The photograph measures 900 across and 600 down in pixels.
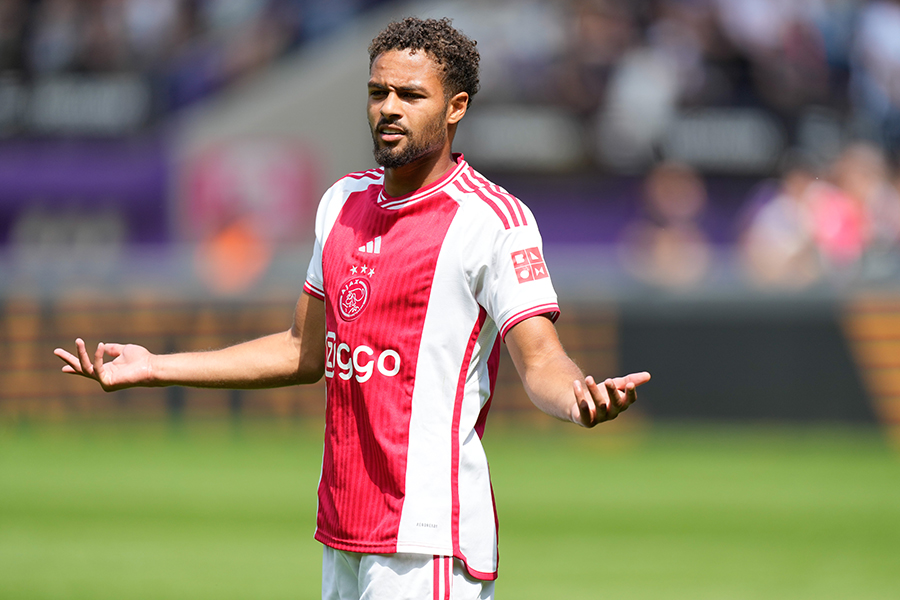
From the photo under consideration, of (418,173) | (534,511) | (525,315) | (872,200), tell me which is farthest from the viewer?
(872,200)

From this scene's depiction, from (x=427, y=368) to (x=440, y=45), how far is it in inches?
36.0

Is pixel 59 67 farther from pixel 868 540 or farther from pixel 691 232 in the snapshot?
pixel 868 540

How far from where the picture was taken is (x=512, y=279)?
3.49 metres

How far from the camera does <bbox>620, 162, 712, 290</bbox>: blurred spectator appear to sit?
1380 centimetres

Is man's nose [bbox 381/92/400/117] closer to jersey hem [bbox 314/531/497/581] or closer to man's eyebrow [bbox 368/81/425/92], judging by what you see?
man's eyebrow [bbox 368/81/425/92]

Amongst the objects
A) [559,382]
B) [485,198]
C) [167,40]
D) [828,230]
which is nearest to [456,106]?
[485,198]

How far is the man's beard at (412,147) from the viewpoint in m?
3.58

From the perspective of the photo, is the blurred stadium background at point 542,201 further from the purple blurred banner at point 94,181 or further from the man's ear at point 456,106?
the man's ear at point 456,106

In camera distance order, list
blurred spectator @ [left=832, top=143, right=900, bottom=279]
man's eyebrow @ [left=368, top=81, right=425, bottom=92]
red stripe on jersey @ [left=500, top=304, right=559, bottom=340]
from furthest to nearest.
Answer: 1. blurred spectator @ [left=832, top=143, right=900, bottom=279]
2. man's eyebrow @ [left=368, top=81, right=425, bottom=92]
3. red stripe on jersey @ [left=500, top=304, right=559, bottom=340]

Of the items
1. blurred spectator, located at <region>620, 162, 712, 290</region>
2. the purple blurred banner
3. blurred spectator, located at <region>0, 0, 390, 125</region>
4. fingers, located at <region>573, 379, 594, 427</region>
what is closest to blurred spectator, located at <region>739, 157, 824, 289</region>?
blurred spectator, located at <region>620, 162, 712, 290</region>

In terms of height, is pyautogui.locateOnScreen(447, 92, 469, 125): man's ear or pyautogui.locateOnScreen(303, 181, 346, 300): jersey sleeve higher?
pyautogui.locateOnScreen(447, 92, 469, 125): man's ear

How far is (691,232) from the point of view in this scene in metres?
16.0

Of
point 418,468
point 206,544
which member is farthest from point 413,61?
point 206,544

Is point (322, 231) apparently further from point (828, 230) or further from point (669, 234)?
point (669, 234)
